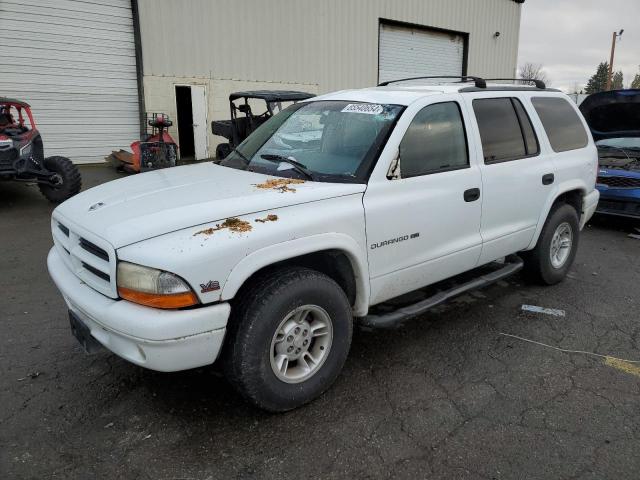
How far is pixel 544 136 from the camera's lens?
449 centimetres

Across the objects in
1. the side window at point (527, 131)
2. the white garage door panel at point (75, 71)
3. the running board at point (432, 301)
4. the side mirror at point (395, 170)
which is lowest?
the running board at point (432, 301)

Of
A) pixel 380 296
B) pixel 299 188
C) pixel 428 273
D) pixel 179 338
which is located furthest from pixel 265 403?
pixel 428 273

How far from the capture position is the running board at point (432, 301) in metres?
3.25

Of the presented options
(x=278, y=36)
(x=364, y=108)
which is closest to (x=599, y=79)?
(x=278, y=36)

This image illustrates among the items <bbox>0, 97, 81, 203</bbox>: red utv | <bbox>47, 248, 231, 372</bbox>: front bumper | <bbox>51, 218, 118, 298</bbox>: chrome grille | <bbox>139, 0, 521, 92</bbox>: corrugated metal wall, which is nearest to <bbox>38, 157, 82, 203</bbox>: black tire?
<bbox>0, 97, 81, 203</bbox>: red utv

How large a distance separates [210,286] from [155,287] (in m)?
0.25

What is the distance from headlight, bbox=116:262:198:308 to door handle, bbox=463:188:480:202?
6.97 ft

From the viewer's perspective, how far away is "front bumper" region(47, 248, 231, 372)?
241 centimetres

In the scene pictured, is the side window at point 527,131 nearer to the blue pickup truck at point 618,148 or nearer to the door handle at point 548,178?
the door handle at point 548,178

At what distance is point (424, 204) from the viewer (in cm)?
337

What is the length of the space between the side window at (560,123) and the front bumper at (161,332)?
138 inches

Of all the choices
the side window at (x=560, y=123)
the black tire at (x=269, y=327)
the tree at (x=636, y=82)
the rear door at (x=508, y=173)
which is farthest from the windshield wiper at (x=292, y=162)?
the tree at (x=636, y=82)

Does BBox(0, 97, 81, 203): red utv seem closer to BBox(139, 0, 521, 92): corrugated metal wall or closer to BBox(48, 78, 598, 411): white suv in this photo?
BBox(139, 0, 521, 92): corrugated metal wall

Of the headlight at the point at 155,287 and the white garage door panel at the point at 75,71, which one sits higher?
the white garage door panel at the point at 75,71
